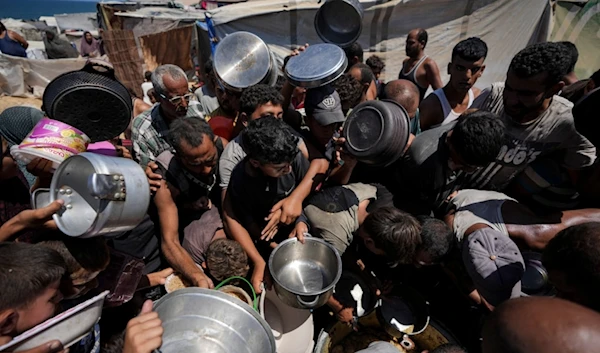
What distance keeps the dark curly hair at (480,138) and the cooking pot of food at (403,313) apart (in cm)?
143

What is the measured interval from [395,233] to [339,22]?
2752 millimetres

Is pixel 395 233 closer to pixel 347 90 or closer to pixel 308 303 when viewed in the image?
pixel 308 303

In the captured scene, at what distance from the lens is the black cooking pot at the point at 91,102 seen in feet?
6.65

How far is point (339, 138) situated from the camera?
262 cm

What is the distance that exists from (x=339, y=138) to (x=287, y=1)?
22.3 ft

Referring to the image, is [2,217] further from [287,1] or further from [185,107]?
[287,1]

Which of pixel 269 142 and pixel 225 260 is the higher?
pixel 269 142

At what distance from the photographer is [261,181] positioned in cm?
249

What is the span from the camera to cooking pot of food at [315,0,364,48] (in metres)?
3.66

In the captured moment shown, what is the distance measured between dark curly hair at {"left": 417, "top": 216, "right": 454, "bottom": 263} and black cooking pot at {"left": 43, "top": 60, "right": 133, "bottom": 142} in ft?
7.59

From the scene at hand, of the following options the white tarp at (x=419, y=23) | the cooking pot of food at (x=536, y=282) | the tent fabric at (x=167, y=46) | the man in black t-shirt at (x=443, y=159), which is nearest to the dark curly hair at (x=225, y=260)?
the man in black t-shirt at (x=443, y=159)

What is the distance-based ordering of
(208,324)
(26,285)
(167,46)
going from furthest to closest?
(167,46)
(208,324)
(26,285)

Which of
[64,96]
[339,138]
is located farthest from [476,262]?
[64,96]

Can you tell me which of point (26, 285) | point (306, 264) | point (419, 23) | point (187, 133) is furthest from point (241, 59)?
point (419, 23)
